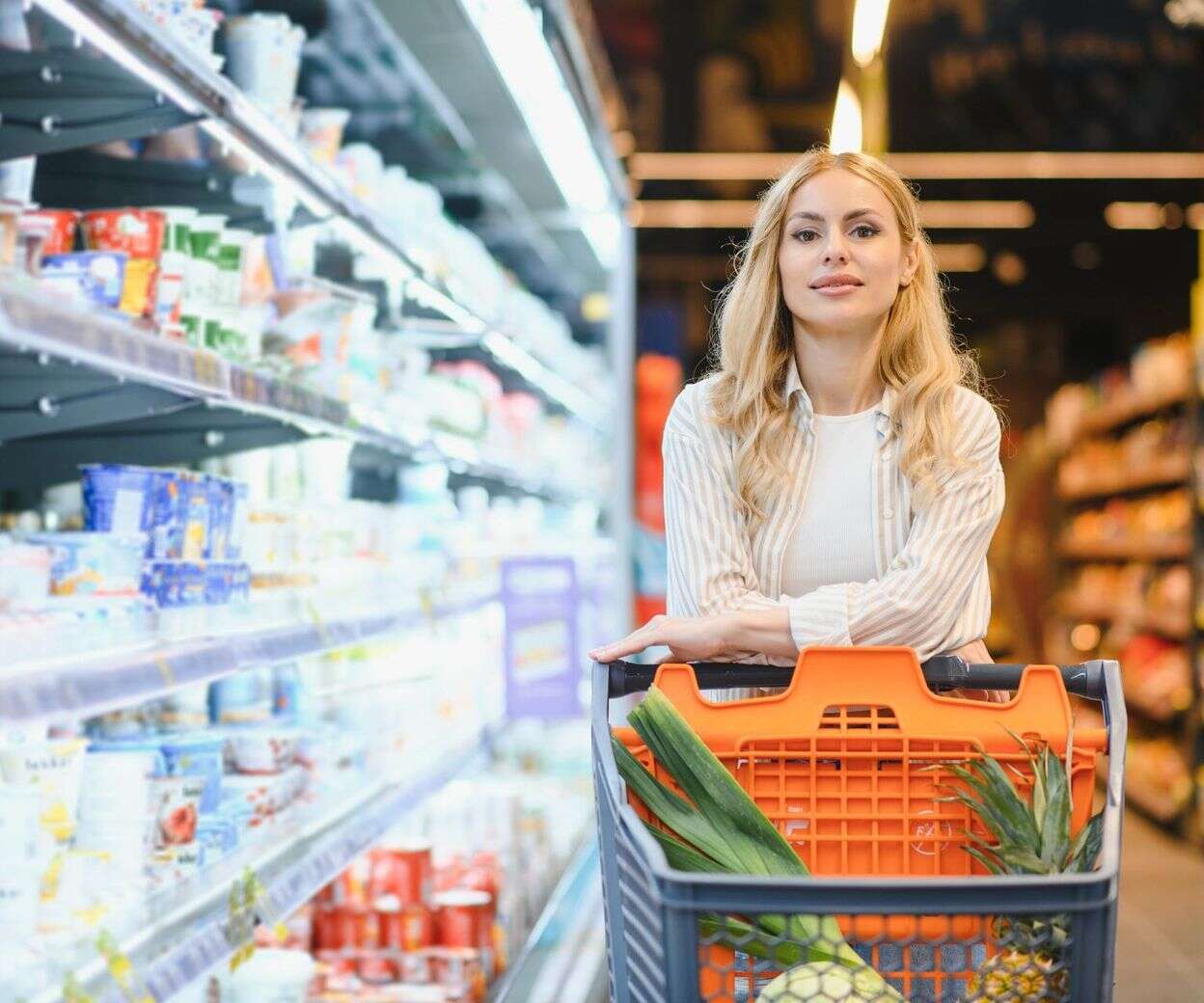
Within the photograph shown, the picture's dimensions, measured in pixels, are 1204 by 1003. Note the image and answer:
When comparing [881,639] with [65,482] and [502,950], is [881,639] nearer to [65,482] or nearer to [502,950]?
[65,482]

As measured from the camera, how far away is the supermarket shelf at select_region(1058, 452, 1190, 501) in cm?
759

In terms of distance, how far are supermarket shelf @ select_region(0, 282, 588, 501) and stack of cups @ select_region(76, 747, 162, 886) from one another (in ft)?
1.50

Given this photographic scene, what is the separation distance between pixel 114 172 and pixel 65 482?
1.63ft

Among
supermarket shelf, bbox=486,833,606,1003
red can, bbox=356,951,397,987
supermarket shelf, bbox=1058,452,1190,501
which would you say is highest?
supermarket shelf, bbox=1058,452,1190,501

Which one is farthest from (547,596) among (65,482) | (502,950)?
(65,482)

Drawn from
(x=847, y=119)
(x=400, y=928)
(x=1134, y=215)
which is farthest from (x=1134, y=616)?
(x=400, y=928)

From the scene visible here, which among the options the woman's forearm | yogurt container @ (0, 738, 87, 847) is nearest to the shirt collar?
the woman's forearm

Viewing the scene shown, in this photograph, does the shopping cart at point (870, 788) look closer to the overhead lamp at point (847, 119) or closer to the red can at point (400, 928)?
the red can at point (400, 928)

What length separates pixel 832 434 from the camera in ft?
6.21

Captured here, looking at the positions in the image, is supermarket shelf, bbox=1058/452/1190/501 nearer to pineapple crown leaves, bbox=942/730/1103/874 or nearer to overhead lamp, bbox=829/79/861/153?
overhead lamp, bbox=829/79/861/153

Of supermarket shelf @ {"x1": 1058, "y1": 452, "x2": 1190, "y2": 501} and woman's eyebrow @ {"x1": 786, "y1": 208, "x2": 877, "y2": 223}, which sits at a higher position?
supermarket shelf @ {"x1": 1058, "y1": 452, "x2": 1190, "y2": 501}

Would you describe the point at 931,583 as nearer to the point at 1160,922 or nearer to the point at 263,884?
the point at 263,884

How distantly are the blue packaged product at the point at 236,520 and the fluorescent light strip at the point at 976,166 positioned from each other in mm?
8220

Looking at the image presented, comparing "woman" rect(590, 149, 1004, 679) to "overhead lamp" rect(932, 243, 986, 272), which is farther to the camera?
"overhead lamp" rect(932, 243, 986, 272)
